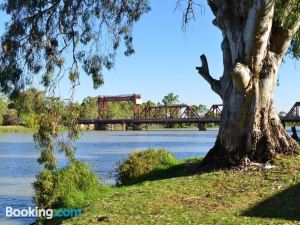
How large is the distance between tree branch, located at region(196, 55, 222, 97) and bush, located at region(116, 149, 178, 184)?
2.51m

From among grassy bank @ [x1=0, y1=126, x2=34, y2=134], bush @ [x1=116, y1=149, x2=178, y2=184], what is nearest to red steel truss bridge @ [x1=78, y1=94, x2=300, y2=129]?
grassy bank @ [x1=0, y1=126, x2=34, y2=134]

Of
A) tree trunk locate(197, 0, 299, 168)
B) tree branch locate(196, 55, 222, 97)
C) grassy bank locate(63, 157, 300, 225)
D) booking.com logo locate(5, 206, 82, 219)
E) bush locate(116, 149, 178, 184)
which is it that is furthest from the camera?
bush locate(116, 149, 178, 184)

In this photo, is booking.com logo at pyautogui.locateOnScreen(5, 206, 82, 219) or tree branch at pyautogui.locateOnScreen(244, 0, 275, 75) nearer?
booking.com logo at pyautogui.locateOnScreen(5, 206, 82, 219)

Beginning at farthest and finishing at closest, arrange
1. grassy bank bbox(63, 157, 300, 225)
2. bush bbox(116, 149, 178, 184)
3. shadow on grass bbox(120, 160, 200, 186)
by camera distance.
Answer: bush bbox(116, 149, 178, 184) < shadow on grass bbox(120, 160, 200, 186) < grassy bank bbox(63, 157, 300, 225)

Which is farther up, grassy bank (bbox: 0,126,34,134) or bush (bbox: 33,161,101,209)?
grassy bank (bbox: 0,126,34,134)

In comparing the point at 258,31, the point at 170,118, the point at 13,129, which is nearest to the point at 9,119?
the point at 13,129

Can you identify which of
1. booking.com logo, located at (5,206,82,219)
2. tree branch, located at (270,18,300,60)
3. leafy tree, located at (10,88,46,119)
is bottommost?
booking.com logo, located at (5,206,82,219)

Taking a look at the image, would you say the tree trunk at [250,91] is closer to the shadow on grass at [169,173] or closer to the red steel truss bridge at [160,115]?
the shadow on grass at [169,173]

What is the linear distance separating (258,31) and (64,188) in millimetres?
5284

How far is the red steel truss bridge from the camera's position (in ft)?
278

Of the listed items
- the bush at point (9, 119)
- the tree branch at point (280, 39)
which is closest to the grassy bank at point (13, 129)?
the bush at point (9, 119)

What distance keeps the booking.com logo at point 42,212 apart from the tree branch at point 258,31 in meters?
5.06

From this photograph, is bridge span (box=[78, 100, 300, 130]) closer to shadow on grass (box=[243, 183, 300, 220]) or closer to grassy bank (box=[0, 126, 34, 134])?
grassy bank (box=[0, 126, 34, 134])

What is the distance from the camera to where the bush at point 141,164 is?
14.0 m
